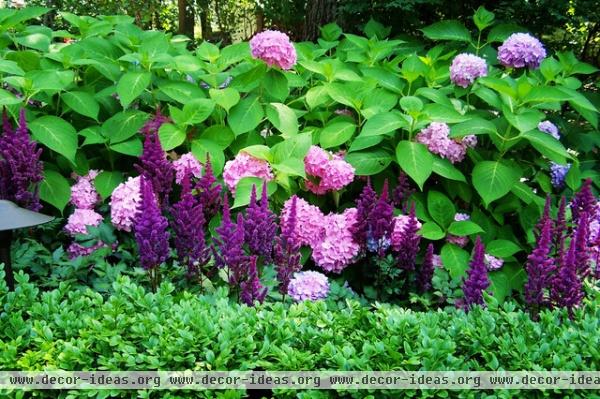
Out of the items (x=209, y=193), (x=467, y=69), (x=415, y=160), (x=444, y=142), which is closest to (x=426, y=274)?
(x=415, y=160)

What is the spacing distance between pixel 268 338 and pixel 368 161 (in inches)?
51.3

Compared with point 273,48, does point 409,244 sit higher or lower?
lower

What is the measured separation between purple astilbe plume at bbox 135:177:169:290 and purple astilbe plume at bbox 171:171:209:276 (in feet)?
0.26

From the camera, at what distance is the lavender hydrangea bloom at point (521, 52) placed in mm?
3576

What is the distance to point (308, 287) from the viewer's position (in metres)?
2.50

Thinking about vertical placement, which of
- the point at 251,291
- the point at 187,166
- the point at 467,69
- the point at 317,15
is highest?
the point at 467,69

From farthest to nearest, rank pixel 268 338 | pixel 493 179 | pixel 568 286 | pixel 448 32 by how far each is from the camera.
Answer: pixel 448 32 < pixel 493 179 < pixel 568 286 < pixel 268 338

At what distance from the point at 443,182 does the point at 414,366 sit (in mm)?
1515

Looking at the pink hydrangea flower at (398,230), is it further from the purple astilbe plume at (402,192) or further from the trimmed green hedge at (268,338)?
the trimmed green hedge at (268,338)

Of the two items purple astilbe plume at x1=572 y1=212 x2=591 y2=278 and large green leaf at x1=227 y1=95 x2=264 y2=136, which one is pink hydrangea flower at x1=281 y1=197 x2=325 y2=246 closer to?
large green leaf at x1=227 y1=95 x2=264 y2=136

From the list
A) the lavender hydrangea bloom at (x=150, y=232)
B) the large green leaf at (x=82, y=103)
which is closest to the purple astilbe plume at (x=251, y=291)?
the lavender hydrangea bloom at (x=150, y=232)

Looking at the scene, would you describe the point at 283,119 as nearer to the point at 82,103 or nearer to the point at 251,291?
the point at 82,103

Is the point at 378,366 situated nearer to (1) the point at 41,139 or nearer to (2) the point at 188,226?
(2) the point at 188,226

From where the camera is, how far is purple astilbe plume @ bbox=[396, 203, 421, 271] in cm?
249
